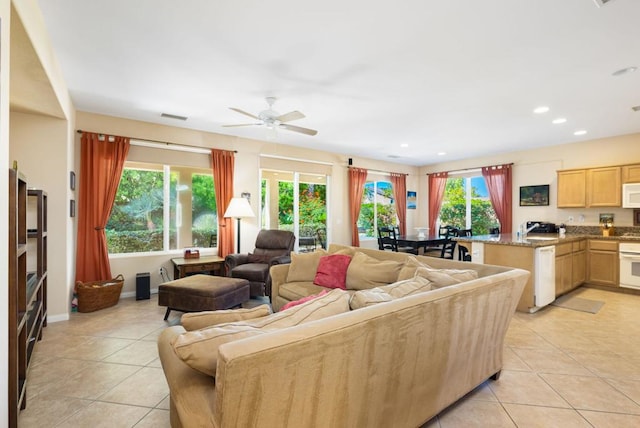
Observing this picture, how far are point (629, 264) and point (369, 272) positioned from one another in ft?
15.0

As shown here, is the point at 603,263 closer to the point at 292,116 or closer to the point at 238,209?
the point at 292,116

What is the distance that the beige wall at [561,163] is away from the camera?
17.1 feet

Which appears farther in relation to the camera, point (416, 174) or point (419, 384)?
point (416, 174)

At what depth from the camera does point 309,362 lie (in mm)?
1106

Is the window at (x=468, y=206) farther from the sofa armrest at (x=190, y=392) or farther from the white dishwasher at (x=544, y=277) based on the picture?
the sofa armrest at (x=190, y=392)

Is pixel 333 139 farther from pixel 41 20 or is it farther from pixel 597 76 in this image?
pixel 41 20

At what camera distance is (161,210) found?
4.99 meters

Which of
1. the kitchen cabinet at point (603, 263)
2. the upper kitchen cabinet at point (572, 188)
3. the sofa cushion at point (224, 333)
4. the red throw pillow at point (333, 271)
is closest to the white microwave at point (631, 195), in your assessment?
the upper kitchen cabinet at point (572, 188)

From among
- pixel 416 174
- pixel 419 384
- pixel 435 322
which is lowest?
pixel 419 384

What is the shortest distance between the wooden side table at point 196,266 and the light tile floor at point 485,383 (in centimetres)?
93

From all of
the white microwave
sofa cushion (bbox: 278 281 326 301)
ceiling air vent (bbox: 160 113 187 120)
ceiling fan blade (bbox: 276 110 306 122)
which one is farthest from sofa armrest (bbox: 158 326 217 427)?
the white microwave

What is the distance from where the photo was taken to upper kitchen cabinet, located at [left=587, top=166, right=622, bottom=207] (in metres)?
5.08

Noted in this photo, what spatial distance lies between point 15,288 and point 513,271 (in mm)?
3019

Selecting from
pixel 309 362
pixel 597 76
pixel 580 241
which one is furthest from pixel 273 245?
pixel 580 241
